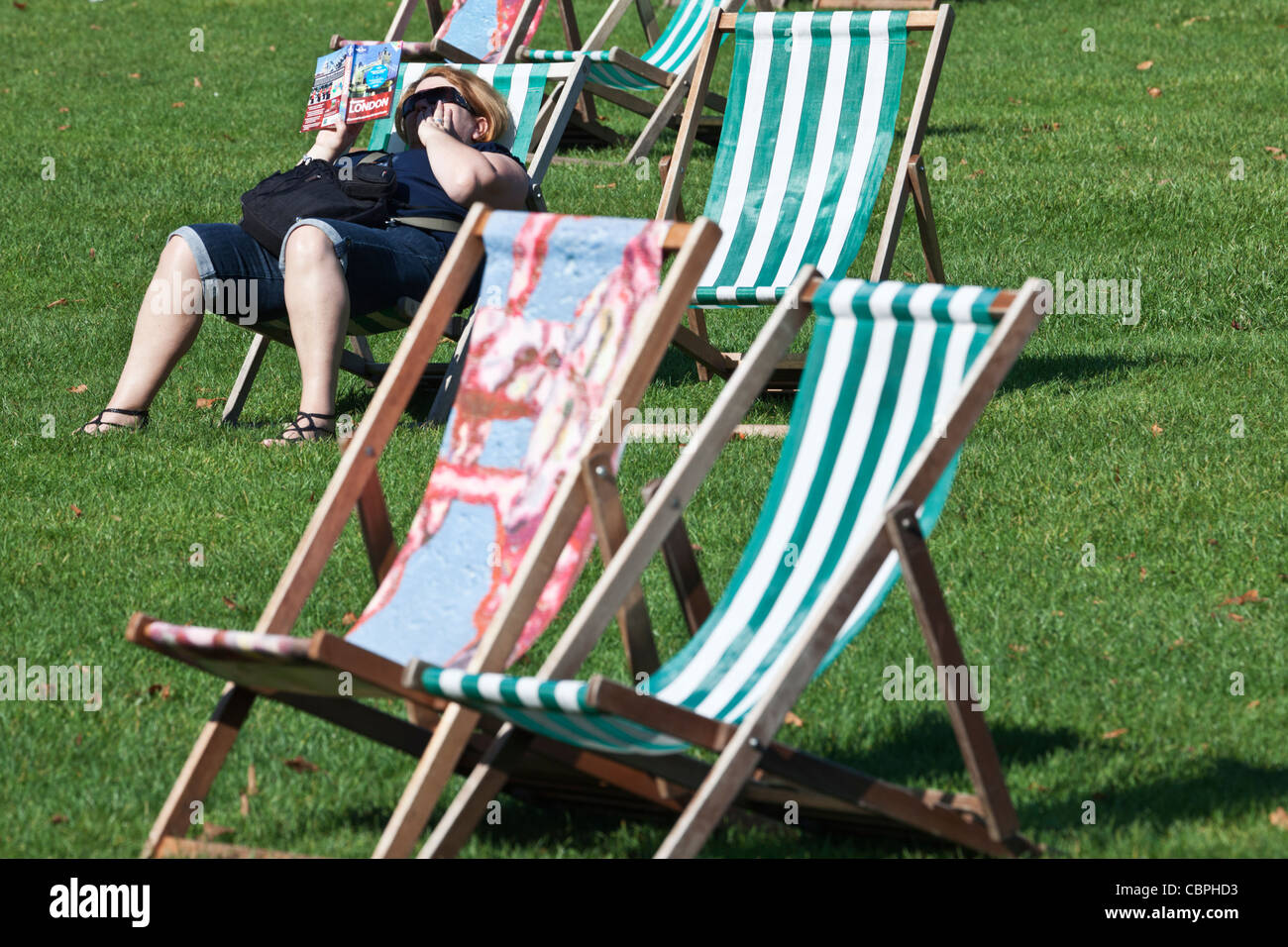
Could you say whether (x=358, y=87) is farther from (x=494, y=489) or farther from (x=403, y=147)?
(x=494, y=489)

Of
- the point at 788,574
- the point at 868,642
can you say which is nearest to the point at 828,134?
the point at 868,642

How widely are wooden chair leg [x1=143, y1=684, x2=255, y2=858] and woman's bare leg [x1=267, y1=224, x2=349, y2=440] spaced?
2.44 meters

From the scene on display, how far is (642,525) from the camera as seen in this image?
2.96 metres

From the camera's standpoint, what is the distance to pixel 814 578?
3232mm

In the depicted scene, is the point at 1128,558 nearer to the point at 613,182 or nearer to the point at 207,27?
the point at 613,182

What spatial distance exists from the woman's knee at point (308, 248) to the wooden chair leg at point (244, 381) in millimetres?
742

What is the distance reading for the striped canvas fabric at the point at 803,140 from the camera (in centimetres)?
627

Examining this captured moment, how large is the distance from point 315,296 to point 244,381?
0.88 m

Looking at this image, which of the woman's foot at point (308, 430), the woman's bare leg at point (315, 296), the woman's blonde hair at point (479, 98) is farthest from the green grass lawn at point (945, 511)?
the woman's blonde hair at point (479, 98)

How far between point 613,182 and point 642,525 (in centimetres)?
644

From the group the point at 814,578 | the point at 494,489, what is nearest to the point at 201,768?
the point at 494,489

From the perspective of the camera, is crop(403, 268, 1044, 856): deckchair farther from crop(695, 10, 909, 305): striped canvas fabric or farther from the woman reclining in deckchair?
crop(695, 10, 909, 305): striped canvas fabric

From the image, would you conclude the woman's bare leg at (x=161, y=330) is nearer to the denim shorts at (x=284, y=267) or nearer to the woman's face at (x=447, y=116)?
the denim shorts at (x=284, y=267)
